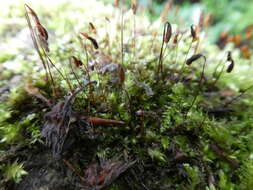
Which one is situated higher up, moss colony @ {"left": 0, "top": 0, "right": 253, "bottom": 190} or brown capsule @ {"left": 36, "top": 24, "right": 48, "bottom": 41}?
brown capsule @ {"left": 36, "top": 24, "right": 48, "bottom": 41}

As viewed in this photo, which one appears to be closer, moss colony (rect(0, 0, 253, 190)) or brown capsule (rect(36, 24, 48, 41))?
moss colony (rect(0, 0, 253, 190))

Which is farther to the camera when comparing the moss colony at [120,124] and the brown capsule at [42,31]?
the brown capsule at [42,31]

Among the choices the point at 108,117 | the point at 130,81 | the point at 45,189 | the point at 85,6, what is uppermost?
the point at 85,6

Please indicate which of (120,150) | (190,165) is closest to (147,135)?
(120,150)

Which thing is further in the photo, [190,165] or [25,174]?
[190,165]

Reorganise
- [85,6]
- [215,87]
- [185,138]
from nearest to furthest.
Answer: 1. [185,138]
2. [215,87]
3. [85,6]

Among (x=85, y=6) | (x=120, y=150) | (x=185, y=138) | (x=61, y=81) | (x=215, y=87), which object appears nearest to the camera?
(x=120, y=150)

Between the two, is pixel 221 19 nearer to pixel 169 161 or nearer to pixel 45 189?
pixel 169 161

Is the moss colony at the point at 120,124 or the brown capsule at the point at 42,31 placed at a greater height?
the brown capsule at the point at 42,31
